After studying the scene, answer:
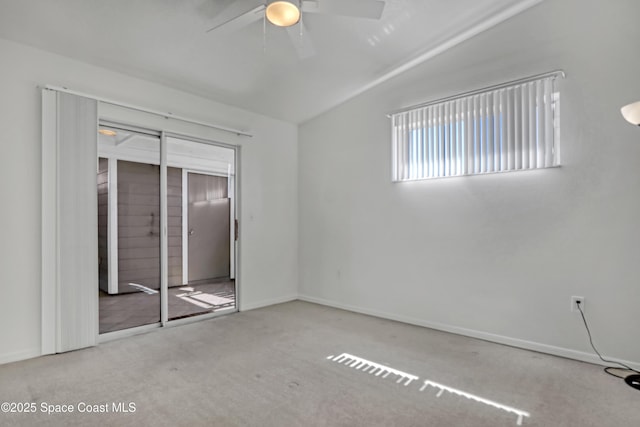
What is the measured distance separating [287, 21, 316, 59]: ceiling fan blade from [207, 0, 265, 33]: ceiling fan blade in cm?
32

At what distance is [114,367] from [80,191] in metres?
1.59

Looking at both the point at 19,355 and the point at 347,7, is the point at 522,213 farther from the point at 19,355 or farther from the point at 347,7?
the point at 19,355

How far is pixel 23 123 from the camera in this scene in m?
2.91

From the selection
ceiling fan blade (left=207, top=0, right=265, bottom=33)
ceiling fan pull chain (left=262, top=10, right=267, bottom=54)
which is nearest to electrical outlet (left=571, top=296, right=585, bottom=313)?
ceiling fan blade (left=207, top=0, right=265, bottom=33)

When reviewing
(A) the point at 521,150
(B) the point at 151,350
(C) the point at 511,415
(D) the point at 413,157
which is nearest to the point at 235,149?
(D) the point at 413,157

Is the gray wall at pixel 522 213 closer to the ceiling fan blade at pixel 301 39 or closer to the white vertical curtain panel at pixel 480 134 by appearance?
the white vertical curtain panel at pixel 480 134

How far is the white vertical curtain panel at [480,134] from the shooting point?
3084mm

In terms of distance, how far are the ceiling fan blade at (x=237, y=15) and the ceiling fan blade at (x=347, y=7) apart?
34cm

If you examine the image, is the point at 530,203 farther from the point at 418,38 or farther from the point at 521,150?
the point at 418,38

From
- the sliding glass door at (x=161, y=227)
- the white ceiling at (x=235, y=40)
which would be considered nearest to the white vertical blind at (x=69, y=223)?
the sliding glass door at (x=161, y=227)

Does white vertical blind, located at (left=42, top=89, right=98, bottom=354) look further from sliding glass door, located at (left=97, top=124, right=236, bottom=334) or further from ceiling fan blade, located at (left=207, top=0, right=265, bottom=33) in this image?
ceiling fan blade, located at (left=207, top=0, right=265, bottom=33)

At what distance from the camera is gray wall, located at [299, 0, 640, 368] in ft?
9.13

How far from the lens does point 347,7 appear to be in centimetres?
240

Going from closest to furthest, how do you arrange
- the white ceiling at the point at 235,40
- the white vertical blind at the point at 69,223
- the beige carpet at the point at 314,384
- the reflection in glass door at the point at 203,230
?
the beige carpet at the point at 314,384
the white ceiling at the point at 235,40
the white vertical blind at the point at 69,223
the reflection in glass door at the point at 203,230
